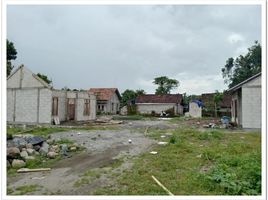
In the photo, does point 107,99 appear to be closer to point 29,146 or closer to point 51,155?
point 29,146

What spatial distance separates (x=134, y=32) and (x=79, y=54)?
87 cm

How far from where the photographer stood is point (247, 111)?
9.77m

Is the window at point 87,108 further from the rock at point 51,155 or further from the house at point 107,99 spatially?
the rock at point 51,155

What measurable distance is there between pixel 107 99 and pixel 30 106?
9.57m

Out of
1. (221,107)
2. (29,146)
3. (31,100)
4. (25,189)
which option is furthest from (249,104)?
(221,107)

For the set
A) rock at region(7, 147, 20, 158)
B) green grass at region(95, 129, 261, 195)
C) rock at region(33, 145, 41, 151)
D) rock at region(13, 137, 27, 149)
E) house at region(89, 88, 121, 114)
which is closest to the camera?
green grass at region(95, 129, 261, 195)

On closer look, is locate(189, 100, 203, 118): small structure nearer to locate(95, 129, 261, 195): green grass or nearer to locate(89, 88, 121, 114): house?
locate(89, 88, 121, 114): house

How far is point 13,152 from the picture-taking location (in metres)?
4.78

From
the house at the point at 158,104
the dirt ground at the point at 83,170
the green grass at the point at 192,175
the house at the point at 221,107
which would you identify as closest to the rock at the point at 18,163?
the dirt ground at the point at 83,170

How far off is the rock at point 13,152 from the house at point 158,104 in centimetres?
2063

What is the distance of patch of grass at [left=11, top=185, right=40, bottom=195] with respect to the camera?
10.3ft

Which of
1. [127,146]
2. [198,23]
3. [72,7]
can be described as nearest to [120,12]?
[72,7]

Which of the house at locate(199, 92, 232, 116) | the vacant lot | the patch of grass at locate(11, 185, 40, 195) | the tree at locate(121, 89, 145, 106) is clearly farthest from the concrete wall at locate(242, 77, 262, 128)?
the tree at locate(121, 89, 145, 106)

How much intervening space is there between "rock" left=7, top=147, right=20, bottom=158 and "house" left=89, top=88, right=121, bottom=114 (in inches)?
671
